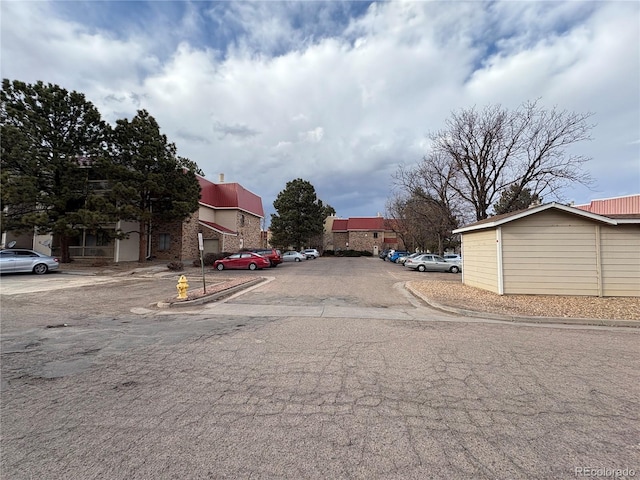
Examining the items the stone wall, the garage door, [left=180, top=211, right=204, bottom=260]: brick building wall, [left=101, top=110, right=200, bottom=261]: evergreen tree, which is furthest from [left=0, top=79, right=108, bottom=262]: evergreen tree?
the garage door

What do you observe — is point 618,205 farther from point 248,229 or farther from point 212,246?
point 212,246

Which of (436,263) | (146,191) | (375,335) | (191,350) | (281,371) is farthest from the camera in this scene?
(436,263)

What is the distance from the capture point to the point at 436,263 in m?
27.9

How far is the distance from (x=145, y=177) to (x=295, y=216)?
2892 centimetres

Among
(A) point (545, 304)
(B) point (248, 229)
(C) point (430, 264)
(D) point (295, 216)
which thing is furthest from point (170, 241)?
(A) point (545, 304)

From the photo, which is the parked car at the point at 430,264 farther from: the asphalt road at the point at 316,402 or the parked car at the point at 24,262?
the parked car at the point at 24,262

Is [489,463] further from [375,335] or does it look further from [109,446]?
[375,335]

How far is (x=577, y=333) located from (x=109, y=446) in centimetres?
896

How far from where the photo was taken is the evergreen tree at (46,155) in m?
20.7

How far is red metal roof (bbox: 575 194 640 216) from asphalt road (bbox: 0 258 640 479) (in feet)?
92.3

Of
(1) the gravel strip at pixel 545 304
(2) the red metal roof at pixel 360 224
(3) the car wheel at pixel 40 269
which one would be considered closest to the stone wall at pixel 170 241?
(3) the car wheel at pixel 40 269

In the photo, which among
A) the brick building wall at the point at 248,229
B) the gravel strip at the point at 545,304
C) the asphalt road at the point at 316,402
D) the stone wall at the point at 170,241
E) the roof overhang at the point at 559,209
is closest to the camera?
the asphalt road at the point at 316,402

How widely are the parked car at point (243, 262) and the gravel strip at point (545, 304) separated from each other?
49.8ft

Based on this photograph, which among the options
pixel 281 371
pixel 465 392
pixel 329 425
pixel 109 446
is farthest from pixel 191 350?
pixel 465 392
